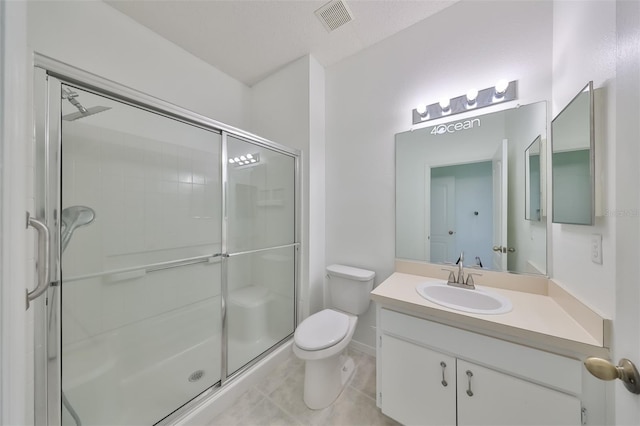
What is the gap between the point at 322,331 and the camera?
59.4 inches

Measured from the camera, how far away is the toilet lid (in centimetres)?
135

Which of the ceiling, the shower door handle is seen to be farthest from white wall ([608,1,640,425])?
the ceiling

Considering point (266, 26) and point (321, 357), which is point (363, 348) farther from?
point (266, 26)

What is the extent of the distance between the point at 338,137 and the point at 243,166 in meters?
0.93

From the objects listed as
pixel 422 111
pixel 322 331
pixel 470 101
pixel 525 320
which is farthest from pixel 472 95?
pixel 322 331

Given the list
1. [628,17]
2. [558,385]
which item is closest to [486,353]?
[558,385]

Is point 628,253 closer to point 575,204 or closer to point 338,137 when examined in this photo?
point 575,204

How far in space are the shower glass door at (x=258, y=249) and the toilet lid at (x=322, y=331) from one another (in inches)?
21.0

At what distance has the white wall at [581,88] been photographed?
2.50 feet

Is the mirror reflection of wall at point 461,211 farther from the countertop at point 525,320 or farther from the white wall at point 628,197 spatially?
the white wall at point 628,197

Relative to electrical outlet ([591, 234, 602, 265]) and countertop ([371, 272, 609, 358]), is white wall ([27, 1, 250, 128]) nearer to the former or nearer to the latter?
countertop ([371, 272, 609, 358])

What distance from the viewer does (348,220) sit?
2.00 metres

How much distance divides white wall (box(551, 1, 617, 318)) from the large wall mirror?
14cm

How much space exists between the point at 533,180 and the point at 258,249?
6.45ft
